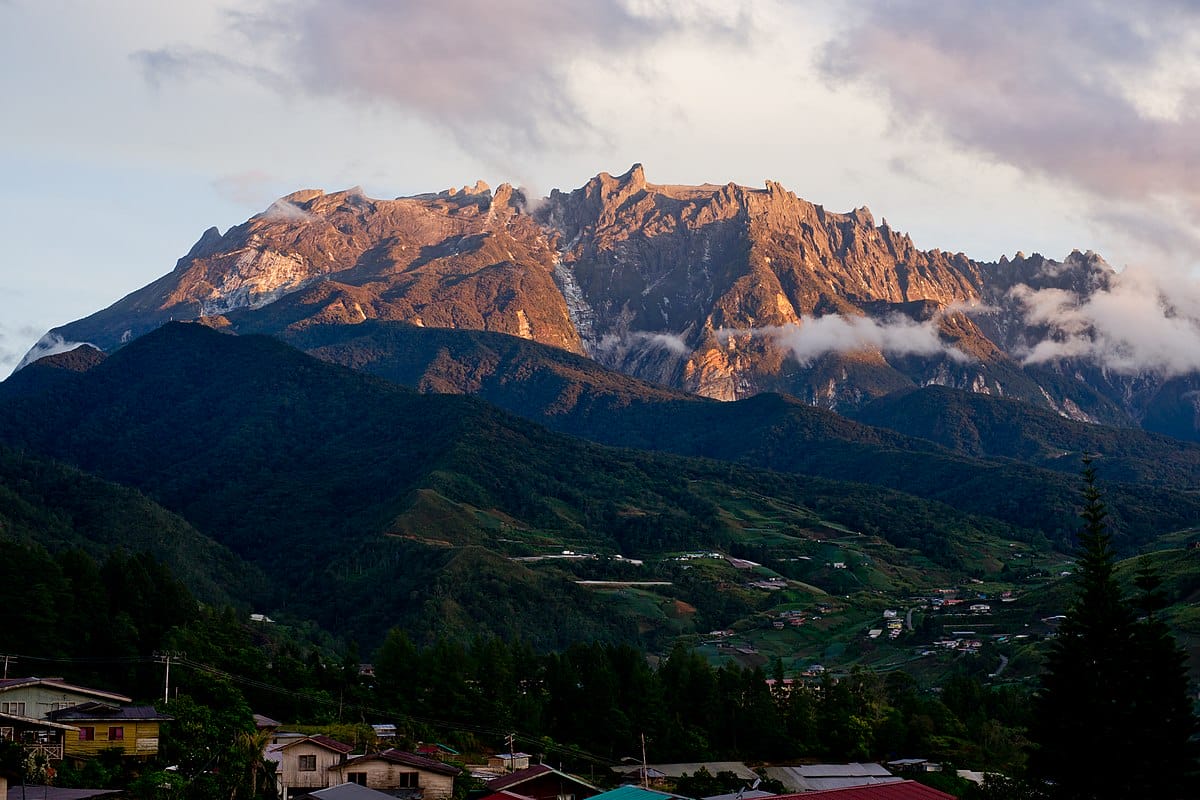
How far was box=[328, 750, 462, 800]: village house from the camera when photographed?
72.8 metres

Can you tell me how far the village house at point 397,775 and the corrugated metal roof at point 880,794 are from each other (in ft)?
54.3

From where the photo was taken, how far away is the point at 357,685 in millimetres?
112250

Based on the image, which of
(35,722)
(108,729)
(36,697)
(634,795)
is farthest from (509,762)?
(35,722)

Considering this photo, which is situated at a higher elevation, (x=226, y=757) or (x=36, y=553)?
(x=36, y=553)

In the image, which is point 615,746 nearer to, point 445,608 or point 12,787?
point 12,787

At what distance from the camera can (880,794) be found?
68.2 m

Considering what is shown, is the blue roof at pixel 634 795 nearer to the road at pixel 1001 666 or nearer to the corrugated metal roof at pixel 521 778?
the corrugated metal roof at pixel 521 778

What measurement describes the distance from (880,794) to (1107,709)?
1051 cm

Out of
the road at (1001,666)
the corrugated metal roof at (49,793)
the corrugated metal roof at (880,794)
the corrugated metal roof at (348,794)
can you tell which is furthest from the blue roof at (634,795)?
the road at (1001,666)

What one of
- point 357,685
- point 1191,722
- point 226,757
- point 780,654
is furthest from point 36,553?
point 780,654

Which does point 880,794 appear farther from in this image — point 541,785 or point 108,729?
point 108,729

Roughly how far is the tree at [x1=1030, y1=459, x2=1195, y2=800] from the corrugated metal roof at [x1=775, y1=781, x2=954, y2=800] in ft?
19.2

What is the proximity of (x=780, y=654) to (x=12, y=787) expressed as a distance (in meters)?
141

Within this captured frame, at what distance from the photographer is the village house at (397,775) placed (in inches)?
2867
